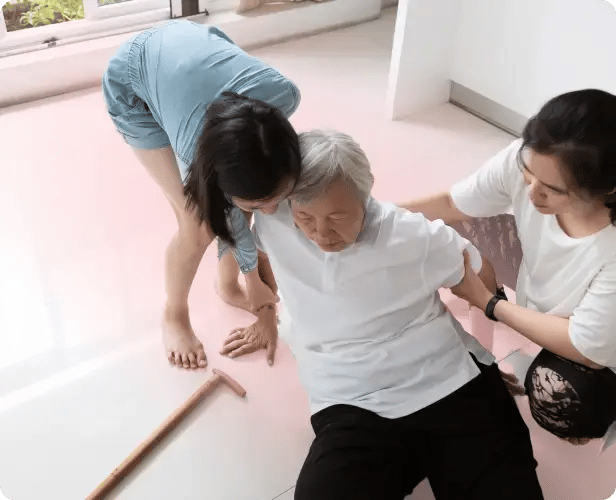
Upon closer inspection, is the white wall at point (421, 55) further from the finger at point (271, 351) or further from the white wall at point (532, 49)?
the finger at point (271, 351)

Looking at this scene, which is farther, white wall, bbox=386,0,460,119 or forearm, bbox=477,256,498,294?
white wall, bbox=386,0,460,119

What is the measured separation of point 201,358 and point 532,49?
167 centimetres

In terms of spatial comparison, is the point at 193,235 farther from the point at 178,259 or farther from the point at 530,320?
the point at 530,320

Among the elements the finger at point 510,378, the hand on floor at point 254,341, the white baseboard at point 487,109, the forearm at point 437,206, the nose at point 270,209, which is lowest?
the hand on floor at point 254,341

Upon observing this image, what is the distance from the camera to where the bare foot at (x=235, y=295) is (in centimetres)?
218

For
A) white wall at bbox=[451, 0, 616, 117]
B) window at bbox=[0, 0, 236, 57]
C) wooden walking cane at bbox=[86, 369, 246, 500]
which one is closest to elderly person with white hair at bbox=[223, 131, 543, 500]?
wooden walking cane at bbox=[86, 369, 246, 500]

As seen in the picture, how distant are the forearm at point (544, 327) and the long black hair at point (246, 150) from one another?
2.01ft

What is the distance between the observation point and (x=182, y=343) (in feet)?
6.65

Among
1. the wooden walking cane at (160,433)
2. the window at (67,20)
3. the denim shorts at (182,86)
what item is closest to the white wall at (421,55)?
the window at (67,20)

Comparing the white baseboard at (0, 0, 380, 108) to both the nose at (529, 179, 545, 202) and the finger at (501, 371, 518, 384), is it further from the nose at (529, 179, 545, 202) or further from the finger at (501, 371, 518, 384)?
the nose at (529, 179, 545, 202)

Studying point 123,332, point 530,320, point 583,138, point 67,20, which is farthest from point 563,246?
point 67,20

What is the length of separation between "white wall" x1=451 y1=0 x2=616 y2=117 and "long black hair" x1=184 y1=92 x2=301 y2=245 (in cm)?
162

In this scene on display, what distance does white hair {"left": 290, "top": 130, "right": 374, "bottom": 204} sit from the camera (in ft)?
4.39

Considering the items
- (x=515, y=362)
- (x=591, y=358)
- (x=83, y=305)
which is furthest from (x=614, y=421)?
(x=83, y=305)
